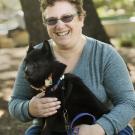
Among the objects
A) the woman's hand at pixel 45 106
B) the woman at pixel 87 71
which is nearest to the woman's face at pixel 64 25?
the woman at pixel 87 71

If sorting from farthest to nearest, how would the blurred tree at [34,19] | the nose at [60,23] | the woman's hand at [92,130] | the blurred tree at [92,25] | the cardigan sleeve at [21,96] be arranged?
the blurred tree at [92,25] < the blurred tree at [34,19] < the cardigan sleeve at [21,96] < the nose at [60,23] < the woman's hand at [92,130]

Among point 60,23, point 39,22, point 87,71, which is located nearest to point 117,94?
point 87,71

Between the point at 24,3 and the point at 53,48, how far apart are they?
3768 mm

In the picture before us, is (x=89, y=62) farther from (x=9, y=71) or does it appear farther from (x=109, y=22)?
(x=109, y=22)

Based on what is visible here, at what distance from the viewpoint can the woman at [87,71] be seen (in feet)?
10.2

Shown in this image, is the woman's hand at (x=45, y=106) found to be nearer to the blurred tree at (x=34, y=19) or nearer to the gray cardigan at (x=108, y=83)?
the gray cardigan at (x=108, y=83)

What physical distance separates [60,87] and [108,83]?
1.12ft

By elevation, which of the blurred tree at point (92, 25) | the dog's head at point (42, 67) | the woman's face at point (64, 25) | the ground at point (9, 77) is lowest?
the ground at point (9, 77)

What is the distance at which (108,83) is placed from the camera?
3.19 metres

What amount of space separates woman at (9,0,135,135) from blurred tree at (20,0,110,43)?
→ 3623 mm

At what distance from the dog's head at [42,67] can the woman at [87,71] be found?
9cm

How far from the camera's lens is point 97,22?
741 centimetres

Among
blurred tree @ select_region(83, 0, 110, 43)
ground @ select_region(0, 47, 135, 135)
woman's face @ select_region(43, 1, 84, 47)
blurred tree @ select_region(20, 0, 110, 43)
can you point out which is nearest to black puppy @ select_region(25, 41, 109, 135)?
woman's face @ select_region(43, 1, 84, 47)

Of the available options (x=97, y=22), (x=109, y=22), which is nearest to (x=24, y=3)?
(x=97, y=22)
